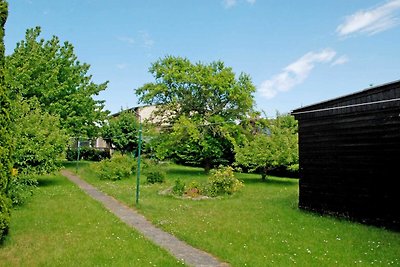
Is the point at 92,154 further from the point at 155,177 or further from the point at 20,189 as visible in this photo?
the point at 20,189

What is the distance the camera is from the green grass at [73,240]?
6973mm

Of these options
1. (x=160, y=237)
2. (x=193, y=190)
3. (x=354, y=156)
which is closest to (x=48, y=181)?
(x=193, y=190)

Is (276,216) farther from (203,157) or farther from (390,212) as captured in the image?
(203,157)

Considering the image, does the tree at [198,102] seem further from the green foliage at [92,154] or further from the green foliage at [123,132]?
the green foliage at [92,154]

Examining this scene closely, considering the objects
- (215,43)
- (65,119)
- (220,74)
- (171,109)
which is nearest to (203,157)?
(171,109)

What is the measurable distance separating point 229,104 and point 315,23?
1369 cm

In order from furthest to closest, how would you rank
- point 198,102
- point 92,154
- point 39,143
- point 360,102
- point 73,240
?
point 92,154
point 198,102
point 39,143
point 360,102
point 73,240

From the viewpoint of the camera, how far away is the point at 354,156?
11234mm

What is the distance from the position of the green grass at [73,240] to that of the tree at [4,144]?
28.1 inches

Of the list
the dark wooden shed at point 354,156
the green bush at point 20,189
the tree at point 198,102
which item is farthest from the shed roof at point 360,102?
the tree at point 198,102

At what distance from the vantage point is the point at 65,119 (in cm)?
2736

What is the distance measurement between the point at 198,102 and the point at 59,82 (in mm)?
11407


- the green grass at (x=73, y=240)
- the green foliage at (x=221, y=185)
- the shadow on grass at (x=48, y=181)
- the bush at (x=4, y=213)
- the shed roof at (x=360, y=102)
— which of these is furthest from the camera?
the shadow on grass at (x=48, y=181)

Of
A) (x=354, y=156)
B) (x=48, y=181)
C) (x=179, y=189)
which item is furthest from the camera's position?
(x=48, y=181)
